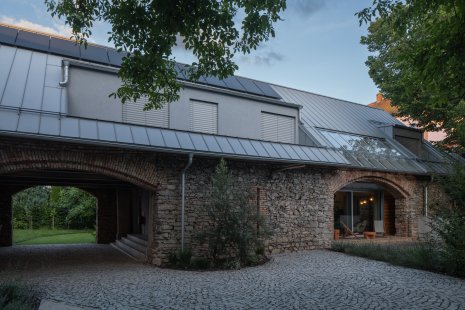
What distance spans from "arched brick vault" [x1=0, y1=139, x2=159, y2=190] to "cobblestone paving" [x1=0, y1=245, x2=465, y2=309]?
234cm

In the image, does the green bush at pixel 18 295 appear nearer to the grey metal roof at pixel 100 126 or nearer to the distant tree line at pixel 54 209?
the grey metal roof at pixel 100 126

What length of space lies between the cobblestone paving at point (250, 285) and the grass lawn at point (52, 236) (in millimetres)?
7365

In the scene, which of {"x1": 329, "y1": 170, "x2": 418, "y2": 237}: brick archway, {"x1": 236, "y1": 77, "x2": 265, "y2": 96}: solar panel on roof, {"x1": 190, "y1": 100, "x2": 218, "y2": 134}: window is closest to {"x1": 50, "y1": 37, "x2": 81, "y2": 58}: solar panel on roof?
{"x1": 190, "y1": 100, "x2": 218, "y2": 134}: window

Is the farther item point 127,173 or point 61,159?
point 127,173

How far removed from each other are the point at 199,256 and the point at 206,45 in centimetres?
601

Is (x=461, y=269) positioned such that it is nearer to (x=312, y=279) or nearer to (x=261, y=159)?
(x=312, y=279)

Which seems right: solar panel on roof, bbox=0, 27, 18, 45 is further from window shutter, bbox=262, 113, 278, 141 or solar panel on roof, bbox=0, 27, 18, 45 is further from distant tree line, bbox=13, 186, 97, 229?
distant tree line, bbox=13, 186, 97, 229

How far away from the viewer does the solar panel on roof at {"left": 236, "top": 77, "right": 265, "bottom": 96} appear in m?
14.8

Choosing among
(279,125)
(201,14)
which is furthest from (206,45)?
(279,125)

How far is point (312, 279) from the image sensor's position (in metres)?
8.43

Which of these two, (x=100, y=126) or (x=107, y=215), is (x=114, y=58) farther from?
(x=107, y=215)

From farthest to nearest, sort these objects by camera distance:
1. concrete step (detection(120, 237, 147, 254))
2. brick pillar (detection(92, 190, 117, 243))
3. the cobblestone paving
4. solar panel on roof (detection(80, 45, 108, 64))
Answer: brick pillar (detection(92, 190, 117, 243)) → concrete step (detection(120, 237, 147, 254)) → solar panel on roof (detection(80, 45, 108, 64)) → the cobblestone paving

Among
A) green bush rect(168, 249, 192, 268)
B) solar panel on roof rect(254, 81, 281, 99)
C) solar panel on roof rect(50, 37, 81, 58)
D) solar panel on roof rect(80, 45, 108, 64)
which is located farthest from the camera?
solar panel on roof rect(254, 81, 281, 99)

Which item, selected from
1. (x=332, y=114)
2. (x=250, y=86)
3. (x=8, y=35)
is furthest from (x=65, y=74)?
(x=332, y=114)
